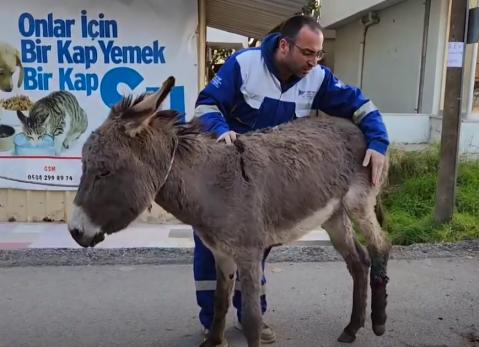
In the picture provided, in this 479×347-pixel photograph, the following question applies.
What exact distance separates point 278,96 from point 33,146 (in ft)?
13.3

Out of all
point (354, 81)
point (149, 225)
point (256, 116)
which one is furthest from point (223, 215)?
point (354, 81)

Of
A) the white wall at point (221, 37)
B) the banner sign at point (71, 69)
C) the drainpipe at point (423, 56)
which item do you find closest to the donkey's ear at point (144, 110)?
the banner sign at point (71, 69)

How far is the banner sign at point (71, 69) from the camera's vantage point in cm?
605

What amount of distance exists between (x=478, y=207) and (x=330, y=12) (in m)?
10.3

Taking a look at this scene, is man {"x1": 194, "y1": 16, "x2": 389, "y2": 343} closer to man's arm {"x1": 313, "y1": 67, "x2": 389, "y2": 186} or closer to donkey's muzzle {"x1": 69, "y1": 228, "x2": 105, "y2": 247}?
man's arm {"x1": 313, "y1": 67, "x2": 389, "y2": 186}

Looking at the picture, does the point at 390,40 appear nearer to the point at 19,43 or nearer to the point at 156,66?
the point at 156,66

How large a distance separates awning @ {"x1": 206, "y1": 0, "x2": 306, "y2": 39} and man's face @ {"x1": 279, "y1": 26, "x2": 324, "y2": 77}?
13.0 feet

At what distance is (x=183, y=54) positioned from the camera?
20.3 feet

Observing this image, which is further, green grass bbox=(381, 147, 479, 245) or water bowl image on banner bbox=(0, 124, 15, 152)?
water bowl image on banner bbox=(0, 124, 15, 152)

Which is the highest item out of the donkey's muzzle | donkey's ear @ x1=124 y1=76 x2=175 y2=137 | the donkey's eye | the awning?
the awning

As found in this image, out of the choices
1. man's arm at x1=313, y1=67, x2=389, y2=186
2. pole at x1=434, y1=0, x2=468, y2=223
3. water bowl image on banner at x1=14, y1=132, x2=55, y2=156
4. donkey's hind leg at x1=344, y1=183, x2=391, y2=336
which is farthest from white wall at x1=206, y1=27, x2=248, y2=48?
donkey's hind leg at x1=344, y1=183, x2=391, y2=336

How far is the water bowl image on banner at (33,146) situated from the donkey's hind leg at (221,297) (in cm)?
376

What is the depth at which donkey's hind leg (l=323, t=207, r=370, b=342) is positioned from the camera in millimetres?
3557

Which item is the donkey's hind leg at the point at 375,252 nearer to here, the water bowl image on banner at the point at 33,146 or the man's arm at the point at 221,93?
the man's arm at the point at 221,93
